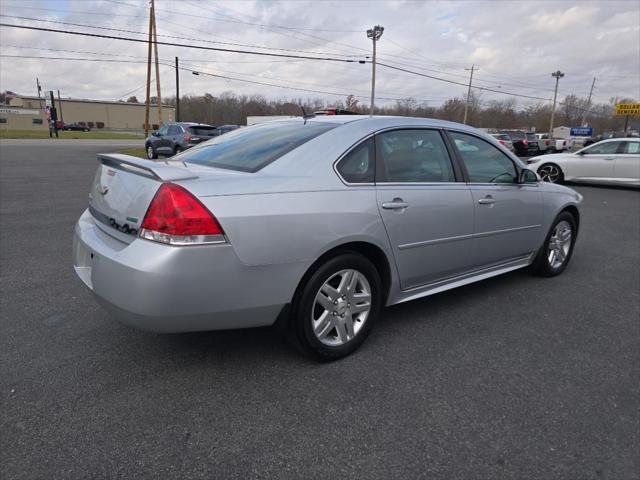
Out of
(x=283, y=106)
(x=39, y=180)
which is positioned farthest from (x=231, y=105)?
(x=39, y=180)

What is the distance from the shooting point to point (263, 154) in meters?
2.89

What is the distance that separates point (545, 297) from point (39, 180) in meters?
11.5

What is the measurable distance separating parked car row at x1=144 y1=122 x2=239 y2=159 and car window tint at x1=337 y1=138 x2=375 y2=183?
49.0 ft

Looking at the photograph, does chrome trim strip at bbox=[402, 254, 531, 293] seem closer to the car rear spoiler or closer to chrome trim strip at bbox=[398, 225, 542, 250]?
chrome trim strip at bbox=[398, 225, 542, 250]

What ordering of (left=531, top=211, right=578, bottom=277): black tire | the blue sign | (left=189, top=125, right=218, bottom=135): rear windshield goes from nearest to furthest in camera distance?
1. (left=531, top=211, right=578, bottom=277): black tire
2. (left=189, top=125, right=218, bottom=135): rear windshield
3. the blue sign

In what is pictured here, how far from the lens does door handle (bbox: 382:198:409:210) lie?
2951 mm

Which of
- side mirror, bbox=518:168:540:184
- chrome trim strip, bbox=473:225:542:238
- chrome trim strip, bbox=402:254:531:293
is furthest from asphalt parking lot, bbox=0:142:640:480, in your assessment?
side mirror, bbox=518:168:540:184

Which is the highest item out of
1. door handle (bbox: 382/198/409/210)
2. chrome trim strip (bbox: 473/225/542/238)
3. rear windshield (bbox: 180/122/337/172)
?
rear windshield (bbox: 180/122/337/172)

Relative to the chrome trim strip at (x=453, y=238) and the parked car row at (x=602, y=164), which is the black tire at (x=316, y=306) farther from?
the parked car row at (x=602, y=164)

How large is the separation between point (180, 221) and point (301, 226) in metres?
0.65

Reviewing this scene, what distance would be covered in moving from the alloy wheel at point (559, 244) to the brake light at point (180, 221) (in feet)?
12.2

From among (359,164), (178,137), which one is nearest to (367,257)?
(359,164)

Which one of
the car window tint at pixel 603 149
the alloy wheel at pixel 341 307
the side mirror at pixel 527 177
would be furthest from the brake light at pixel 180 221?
the car window tint at pixel 603 149

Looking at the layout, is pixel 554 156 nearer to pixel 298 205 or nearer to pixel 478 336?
pixel 478 336
